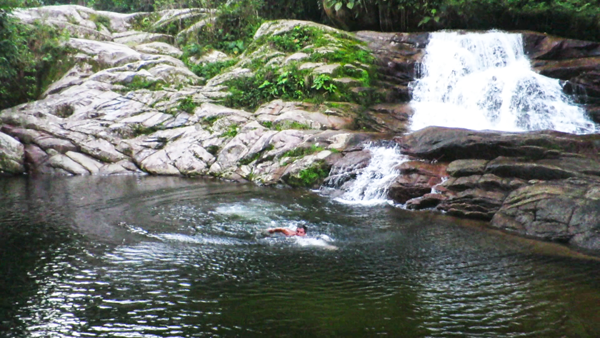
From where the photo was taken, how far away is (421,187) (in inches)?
477

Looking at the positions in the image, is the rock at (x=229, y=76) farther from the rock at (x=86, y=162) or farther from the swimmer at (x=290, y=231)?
the swimmer at (x=290, y=231)

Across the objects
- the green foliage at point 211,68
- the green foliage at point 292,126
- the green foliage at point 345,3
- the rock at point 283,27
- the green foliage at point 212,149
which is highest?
the green foliage at point 345,3

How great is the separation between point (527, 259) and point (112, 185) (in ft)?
39.5

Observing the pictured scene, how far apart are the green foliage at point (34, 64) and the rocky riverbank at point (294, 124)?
62cm

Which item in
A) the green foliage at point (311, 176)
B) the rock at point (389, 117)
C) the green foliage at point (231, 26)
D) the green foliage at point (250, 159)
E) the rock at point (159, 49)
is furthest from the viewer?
the green foliage at point (231, 26)

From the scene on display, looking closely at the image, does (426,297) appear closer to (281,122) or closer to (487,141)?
(487,141)

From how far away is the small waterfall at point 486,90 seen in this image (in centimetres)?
1602

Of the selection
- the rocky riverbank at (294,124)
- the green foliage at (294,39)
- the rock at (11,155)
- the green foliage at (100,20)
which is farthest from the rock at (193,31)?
the rock at (11,155)

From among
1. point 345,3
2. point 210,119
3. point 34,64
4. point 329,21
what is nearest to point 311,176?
point 210,119

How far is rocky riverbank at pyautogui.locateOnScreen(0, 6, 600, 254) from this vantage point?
11.2 metres

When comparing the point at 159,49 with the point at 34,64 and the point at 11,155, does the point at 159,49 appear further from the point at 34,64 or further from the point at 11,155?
the point at 11,155

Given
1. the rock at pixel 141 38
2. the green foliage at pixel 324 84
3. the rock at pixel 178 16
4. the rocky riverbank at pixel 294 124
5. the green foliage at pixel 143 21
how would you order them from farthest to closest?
the green foliage at pixel 143 21
the rock at pixel 178 16
the rock at pixel 141 38
the green foliage at pixel 324 84
the rocky riverbank at pixel 294 124

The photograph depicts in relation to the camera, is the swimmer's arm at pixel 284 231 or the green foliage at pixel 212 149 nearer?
the swimmer's arm at pixel 284 231

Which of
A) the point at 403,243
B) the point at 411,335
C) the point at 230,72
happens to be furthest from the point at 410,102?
the point at 411,335
